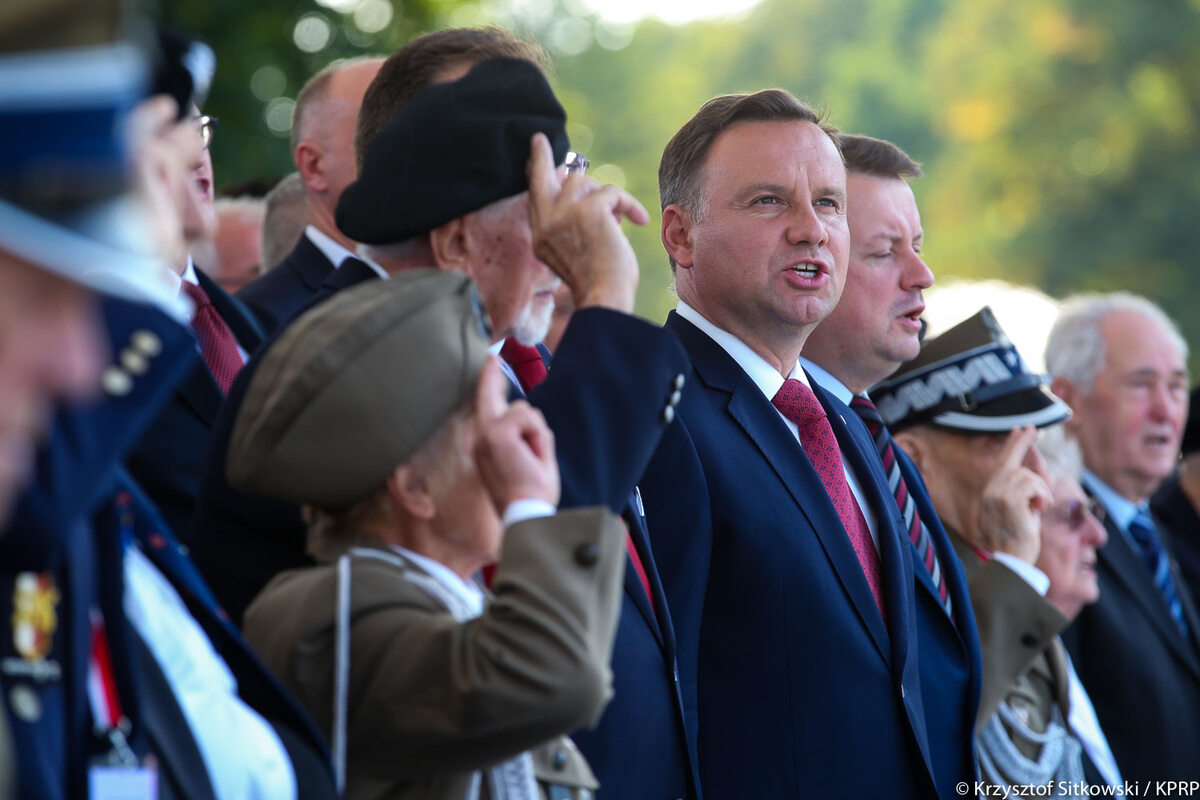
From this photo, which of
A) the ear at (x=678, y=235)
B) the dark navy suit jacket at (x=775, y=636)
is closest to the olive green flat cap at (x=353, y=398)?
the dark navy suit jacket at (x=775, y=636)

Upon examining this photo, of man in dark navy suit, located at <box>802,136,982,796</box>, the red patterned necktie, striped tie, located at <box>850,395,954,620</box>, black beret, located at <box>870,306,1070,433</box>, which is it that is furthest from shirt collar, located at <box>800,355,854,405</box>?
the red patterned necktie

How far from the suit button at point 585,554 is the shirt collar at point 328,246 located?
8.49ft

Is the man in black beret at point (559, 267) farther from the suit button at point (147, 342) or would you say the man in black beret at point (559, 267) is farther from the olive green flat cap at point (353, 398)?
the suit button at point (147, 342)

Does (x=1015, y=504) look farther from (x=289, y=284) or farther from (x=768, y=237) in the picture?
(x=289, y=284)

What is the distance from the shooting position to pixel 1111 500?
20.8 feet

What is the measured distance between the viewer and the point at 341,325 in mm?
2398

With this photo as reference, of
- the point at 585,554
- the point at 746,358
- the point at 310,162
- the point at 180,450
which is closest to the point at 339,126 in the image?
the point at 310,162

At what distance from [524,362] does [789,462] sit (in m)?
0.73

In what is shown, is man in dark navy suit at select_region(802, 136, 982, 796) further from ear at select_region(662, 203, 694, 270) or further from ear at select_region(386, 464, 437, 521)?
ear at select_region(386, 464, 437, 521)

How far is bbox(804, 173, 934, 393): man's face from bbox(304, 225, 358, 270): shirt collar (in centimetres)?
153

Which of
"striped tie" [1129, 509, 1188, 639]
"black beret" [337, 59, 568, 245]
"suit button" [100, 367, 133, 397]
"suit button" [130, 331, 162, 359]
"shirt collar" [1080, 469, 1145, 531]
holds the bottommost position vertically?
"striped tie" [1129, 509, 1188, 639]

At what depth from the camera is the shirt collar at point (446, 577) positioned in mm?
2477

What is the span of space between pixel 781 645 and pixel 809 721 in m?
0.19

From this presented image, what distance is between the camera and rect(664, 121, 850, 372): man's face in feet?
13.1
